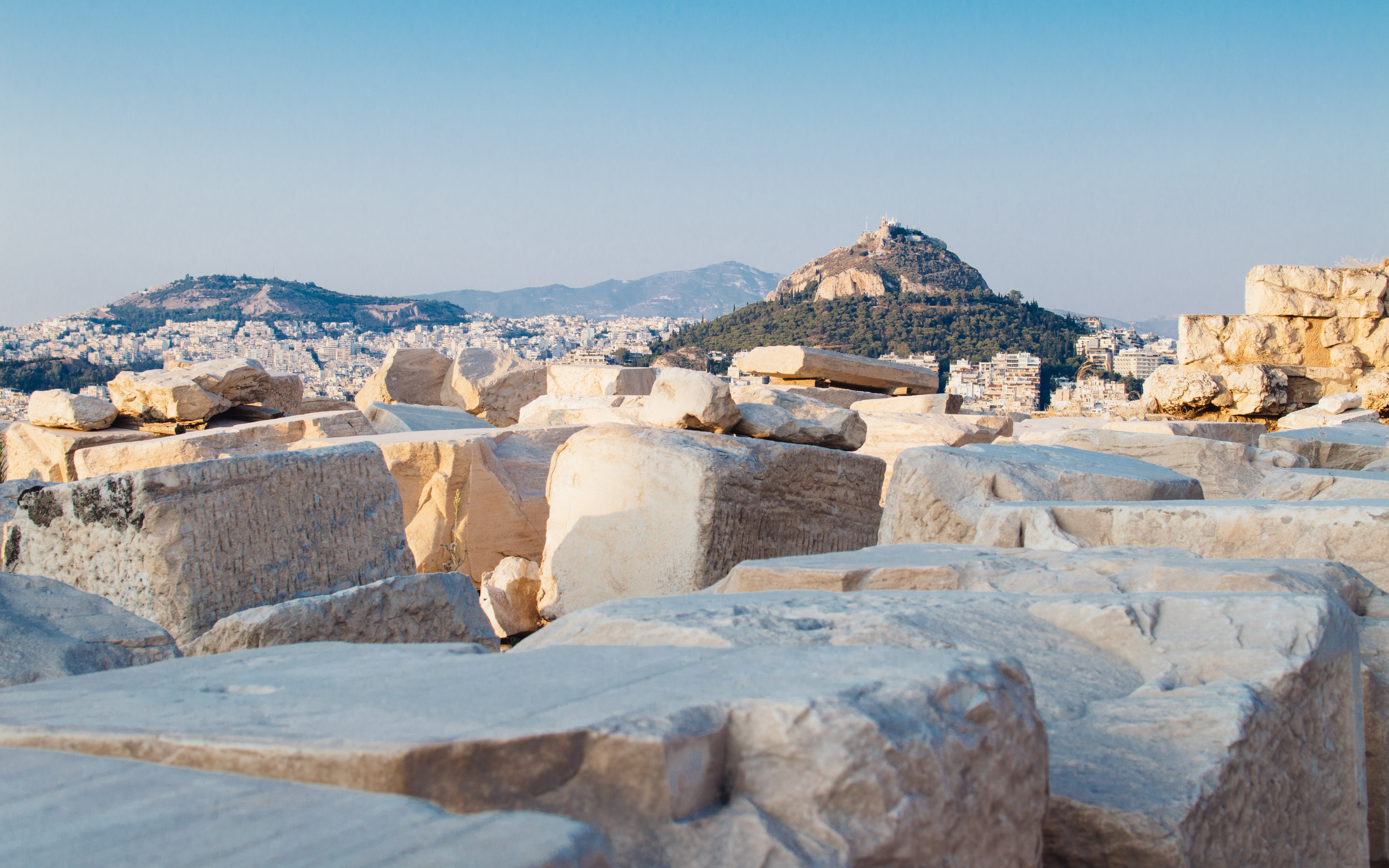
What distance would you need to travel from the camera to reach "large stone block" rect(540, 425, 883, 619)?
3.83 metres

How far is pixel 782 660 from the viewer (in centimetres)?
A: 115

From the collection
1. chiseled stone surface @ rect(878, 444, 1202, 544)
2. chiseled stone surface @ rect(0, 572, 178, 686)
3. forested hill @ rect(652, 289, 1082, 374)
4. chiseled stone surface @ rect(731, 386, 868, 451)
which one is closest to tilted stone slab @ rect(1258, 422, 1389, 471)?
chiseled stone surface @ rect(878, 444, 1202, 544)

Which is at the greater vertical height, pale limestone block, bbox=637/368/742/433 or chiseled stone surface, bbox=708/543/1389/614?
pale limestone block, bbox=637/368/742/433

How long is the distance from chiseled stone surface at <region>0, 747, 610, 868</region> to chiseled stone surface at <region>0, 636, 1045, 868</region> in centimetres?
4

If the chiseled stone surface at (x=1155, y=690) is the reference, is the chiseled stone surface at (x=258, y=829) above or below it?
above

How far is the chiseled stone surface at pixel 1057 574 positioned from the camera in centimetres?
199

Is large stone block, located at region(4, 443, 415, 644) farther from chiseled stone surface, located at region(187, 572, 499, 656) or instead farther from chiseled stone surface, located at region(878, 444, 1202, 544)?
chiseled stone surface, located at region(878, 444, 1202, 544)

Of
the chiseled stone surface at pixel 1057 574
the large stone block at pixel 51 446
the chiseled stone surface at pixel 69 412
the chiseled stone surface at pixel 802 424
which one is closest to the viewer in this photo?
the chiseled stone surface at pixel 1057 574

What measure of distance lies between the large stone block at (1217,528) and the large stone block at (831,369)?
723 cm

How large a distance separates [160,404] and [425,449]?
3.40 meters

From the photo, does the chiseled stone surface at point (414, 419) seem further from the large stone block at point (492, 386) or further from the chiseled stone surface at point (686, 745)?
the chiseled stone surface at point (686, 745)

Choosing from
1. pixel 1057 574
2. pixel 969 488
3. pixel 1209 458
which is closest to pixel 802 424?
pixel 969 488

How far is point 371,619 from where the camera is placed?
258cm

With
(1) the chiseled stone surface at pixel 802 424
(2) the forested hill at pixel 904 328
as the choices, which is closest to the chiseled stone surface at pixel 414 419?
(1) the chiseled stone surface at pixel 802 424
